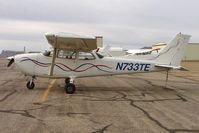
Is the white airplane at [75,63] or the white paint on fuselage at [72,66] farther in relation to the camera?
Answer: the white paint on fuselage at [72,66]

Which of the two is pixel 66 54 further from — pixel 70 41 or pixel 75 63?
pixel 70 41

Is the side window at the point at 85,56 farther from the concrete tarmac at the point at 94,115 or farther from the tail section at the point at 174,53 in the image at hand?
the tail section at the point at 174,53

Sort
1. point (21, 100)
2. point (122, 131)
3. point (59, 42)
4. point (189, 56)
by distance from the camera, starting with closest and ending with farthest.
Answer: point (122, 131) < point (21, 100) < point (59, 42) < point (189, 56)

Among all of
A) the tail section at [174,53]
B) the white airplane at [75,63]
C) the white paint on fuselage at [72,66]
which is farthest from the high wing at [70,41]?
the tail section at [174,53]

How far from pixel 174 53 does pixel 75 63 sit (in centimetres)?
488

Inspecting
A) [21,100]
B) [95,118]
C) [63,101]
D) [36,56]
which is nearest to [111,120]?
[95,118]

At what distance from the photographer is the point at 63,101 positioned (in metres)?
6.50

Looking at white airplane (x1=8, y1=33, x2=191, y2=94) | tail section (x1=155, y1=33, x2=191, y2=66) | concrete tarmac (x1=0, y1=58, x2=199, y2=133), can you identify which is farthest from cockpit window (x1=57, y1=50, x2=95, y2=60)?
tail section (x1=155, y1=33, x2=191, y2=66)

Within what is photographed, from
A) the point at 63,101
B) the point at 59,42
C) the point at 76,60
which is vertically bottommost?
Result: the point at 63,101

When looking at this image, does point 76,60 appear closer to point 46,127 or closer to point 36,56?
point 36,56

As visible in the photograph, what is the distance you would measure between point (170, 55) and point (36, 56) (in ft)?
20.7

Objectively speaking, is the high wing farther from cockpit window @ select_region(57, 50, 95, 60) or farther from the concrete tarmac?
the concrete tarmac

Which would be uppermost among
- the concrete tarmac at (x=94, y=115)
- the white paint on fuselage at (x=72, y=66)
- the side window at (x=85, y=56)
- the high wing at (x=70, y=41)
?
the high wing at (x=70, y=41)

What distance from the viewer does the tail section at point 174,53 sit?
9500 millimetres
